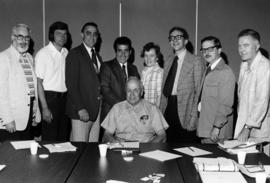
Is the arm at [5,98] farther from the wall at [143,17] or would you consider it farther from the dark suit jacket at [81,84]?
the wall at [143,17]

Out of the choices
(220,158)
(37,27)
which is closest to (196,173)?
(220,158)

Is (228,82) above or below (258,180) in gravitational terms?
above

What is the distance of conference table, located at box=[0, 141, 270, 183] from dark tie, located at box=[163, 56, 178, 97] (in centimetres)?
125

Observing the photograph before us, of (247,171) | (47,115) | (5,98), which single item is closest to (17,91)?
(5,98)

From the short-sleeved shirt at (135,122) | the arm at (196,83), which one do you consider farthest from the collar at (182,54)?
the short-sleeved shirt at (135,122)

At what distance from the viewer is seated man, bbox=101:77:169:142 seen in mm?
3428

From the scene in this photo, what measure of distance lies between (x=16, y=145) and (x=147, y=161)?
43.9 inches

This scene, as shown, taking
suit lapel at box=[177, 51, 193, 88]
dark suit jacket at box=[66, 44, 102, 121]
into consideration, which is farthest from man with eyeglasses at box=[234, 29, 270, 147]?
dark suit jacket at box=[66, 44, 102, 121]

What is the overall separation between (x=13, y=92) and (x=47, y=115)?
0.56 metres

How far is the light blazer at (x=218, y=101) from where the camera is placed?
11.6 feet

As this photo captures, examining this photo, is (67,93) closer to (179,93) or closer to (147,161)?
(179,93)

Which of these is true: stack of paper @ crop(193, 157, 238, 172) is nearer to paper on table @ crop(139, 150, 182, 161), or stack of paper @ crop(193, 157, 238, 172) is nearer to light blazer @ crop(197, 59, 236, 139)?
paper on table @ crop(139, 150, 182, 161)

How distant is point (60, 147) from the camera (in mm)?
2820

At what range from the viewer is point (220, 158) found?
2521 millimetres
